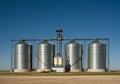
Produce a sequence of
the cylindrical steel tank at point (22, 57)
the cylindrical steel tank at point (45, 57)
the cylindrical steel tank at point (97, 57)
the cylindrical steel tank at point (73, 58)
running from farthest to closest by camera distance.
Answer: the cylindrical steel tank at point (22, 57)
the cylindrical steel tank at point (45, 57)
the cylindrical steel tank at point (73, 58)
the cylindrical steel tank at point (97, 57)

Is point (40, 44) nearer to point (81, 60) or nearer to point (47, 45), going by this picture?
point (47, 45)

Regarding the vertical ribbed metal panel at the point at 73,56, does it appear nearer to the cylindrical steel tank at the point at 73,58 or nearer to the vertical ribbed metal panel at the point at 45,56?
the cylindrical steel tank at the point at 73,58

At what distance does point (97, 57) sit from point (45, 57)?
17545 millimetres

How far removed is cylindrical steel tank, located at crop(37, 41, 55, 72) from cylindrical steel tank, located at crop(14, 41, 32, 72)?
13.7 ft

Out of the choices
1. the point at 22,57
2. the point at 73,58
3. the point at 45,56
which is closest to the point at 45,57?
the point at 45,56

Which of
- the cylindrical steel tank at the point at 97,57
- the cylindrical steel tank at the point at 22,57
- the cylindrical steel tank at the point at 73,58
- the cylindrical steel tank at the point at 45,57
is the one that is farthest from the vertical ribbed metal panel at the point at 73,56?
the cylindrical steel tank at the point at 22,57

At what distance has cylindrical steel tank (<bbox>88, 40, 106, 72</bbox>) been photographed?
9433cm

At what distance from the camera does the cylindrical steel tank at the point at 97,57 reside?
94331 mm

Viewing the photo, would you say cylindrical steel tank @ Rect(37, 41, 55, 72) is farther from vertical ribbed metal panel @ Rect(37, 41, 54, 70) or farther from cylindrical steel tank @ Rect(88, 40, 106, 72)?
cylindrical steel tank @ Rect(88, 40, 106, 72)

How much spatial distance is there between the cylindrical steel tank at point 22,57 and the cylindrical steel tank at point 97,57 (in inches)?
840

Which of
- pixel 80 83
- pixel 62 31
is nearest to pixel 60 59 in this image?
pixel 62 31

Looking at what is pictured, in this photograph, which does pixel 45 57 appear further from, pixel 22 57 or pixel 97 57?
pixel 97 57

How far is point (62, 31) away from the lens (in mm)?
98375

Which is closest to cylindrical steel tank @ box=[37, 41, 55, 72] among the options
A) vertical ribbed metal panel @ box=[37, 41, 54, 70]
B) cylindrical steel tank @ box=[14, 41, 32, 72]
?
vertical ribbed metal panel @ box=[37, 41, 54, 70]
